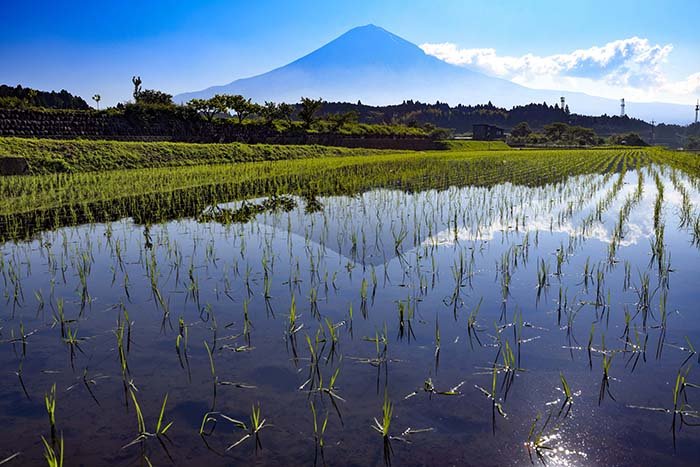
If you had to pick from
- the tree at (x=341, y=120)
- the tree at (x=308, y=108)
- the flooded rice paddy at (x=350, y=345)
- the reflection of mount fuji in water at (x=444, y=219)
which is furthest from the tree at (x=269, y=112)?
the flooded rice paddy at (x=350, y=345)

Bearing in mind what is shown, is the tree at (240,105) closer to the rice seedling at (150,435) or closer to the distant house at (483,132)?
the rice seedling at (150,435)

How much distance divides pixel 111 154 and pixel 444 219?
15270 mm

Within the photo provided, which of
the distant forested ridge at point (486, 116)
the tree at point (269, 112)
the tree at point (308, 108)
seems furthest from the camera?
the distant forested ridge at point (486, 116)

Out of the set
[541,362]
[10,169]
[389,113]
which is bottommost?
[541,362]

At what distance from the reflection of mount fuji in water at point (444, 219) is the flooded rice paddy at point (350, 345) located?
0.29 ft

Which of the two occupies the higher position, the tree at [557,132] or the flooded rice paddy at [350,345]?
the tree at [557,132]

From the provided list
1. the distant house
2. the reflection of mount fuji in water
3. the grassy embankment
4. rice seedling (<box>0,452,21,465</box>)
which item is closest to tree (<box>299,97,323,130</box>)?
the grassy embankment

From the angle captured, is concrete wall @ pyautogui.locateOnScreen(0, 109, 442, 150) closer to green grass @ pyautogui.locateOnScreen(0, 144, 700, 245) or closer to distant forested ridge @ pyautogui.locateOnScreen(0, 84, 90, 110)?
green grass @ pyautogui.locateOnScreen(0, 144, 700, 245)

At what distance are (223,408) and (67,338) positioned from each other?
1.62m

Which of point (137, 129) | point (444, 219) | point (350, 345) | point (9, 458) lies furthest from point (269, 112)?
point (9, 458)

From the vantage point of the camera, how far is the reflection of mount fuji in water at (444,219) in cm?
655

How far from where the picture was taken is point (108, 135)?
989 inches

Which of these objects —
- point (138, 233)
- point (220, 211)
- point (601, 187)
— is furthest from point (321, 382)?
point (601, 187)

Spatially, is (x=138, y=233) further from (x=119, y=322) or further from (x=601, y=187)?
(x=601, y=187)
